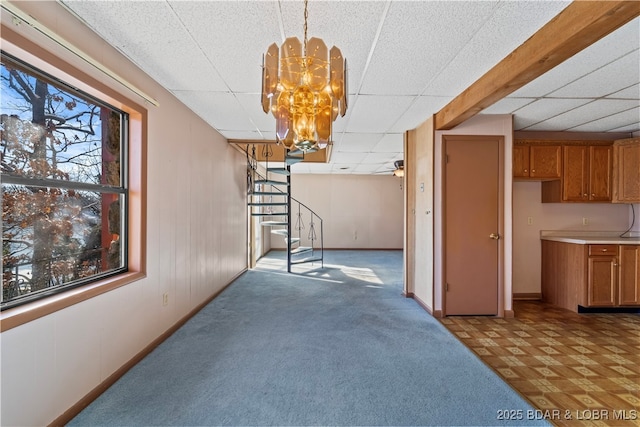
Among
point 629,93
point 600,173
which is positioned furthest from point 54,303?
point 600,173

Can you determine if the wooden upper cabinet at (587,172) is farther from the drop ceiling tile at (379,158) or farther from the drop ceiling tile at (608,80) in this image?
the drop ceiling tile at (379,158)

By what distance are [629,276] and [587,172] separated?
1.36 m

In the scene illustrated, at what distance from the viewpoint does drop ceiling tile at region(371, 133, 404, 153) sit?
4.10m

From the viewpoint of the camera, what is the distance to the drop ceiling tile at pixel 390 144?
4.10 m

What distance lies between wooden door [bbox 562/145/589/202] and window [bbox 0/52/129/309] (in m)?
5.03

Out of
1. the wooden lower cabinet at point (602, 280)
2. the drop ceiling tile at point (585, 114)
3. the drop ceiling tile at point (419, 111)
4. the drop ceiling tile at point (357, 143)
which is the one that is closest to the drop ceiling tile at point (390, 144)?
the drop ceiling tile at point (357, 143)

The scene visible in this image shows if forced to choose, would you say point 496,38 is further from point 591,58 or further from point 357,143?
point 357,143

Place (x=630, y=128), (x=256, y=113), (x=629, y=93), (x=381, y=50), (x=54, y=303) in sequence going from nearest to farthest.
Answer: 1. (x=54, y=303)
2. (x=381, y=50)
3. (x=629, y=93)
4. (x=256, y=113)
5. (x=630, y=128)

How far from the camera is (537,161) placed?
11.8 feet

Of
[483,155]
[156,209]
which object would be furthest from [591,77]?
[156,209]

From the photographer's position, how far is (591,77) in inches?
87.4

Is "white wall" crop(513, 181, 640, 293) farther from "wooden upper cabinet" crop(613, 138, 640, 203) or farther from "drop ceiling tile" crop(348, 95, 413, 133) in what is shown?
"drop ceiling tile" crop(348, 95, 413, 133)

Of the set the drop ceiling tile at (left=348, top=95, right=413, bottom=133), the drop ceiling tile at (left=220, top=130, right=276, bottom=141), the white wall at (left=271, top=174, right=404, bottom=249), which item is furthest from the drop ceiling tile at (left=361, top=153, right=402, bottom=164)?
the white wall at (left=271, top=174, right=404, bottom=249)

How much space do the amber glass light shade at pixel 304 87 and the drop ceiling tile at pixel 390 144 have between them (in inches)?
102
